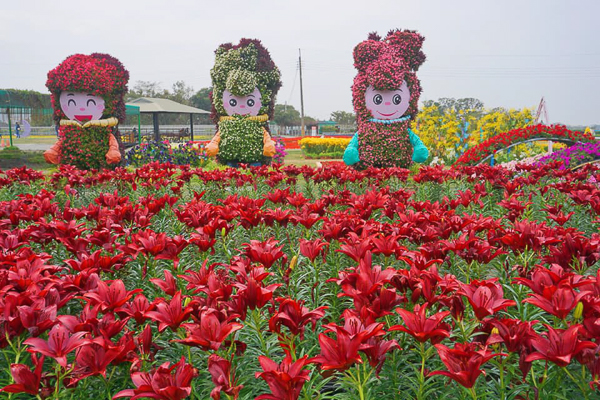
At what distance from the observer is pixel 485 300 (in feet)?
5.36

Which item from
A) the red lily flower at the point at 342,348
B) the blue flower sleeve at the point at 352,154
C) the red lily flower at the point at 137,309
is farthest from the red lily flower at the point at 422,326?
the blue flower sleeve at the point at 352,154

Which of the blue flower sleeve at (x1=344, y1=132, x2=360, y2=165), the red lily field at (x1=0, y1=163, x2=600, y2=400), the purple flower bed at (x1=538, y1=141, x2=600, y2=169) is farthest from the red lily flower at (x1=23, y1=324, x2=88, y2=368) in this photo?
the blue flower sleeve at (x1=344, y1=132, x2=360, y2=165)

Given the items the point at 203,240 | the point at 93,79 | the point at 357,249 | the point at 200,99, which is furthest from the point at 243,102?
the point at 200,99

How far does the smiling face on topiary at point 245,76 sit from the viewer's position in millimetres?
12344

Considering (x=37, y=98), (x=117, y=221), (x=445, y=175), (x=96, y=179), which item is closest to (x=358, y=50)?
(x=445, y=175)

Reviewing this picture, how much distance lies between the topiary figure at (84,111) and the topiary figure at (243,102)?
318cm

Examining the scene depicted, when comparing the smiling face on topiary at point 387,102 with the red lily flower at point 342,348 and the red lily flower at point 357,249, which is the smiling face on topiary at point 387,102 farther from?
the red lily flower at point 342,348

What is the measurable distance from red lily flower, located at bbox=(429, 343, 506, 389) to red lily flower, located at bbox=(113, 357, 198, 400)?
0.74m

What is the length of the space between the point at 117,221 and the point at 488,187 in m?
4.61

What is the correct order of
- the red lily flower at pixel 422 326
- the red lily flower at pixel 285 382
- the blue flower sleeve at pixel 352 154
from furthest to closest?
1. the blue flower sleeve at pixel 352 154
2. the red lily flower at pixel 422 326
3. the red lily flower at pixel 285 382

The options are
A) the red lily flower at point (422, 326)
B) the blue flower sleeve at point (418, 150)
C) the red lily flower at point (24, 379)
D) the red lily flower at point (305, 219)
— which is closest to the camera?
the red lily flower at point (24, 379)

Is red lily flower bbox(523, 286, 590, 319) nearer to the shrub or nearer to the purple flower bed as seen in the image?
the purple flower bed

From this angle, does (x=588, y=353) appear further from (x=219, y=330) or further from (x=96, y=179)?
A: (x=96, y=179)

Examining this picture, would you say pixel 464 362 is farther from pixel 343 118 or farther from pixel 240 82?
pixel 343 118
